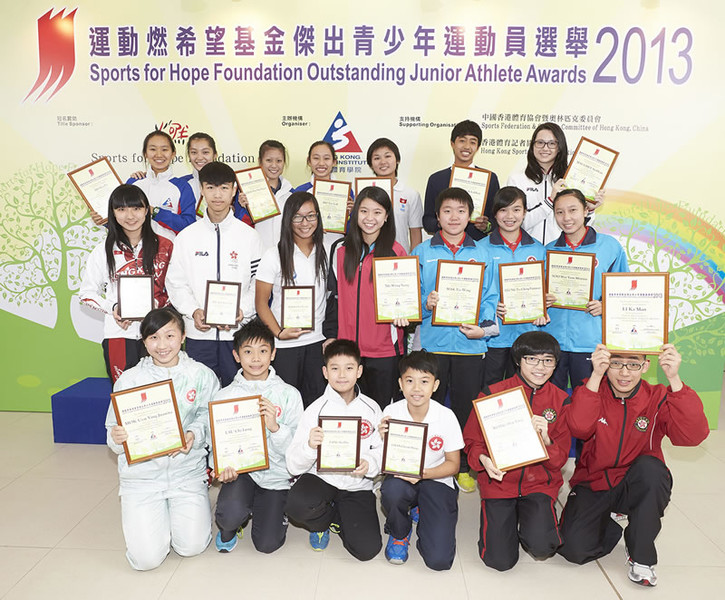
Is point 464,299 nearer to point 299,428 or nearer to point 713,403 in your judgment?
point 299,428

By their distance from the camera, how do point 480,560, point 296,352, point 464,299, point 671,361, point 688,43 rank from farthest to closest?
point 688,43 < point 296,352 < point 464,299 < point 480,560 < point 671,361

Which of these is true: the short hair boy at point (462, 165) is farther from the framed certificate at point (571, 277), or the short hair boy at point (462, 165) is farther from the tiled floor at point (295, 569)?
the tiled floor at point (295, 569)

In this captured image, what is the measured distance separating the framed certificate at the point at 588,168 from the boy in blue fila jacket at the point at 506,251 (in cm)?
49

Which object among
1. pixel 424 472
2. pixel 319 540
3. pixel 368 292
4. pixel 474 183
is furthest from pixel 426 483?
pixel 474 183

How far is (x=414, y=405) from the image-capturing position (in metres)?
3.05

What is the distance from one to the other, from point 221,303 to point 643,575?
2.53 m

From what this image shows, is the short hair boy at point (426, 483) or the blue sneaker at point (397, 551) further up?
the short hair boy at point (426, 483)

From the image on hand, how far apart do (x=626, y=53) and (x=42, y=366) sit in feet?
18.2

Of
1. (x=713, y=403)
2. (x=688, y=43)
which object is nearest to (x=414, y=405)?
(x=713, y=403)

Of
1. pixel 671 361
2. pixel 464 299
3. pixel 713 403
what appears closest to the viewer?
pixel 671 361

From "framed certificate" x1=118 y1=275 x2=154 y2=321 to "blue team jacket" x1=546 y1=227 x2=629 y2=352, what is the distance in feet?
7.82

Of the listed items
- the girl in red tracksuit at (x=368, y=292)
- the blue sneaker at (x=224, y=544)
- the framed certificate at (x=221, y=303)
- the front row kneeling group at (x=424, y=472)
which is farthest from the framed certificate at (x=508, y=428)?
the framed certificate at (x=221, y=303)

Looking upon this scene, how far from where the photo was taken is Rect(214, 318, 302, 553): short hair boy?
3.03 metres

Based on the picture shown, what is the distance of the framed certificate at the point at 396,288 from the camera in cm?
333
